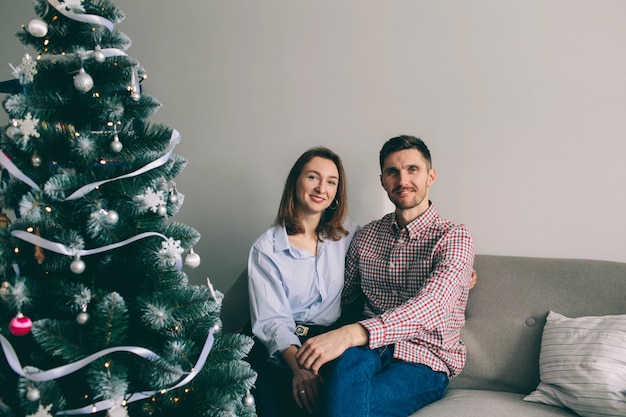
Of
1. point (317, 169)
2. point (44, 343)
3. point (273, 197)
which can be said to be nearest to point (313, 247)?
point (317, 169)

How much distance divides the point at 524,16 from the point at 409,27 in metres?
0.46

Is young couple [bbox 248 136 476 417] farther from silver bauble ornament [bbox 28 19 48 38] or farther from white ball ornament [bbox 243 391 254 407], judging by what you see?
silver bauble ornament [bbox 28 19 48 38]

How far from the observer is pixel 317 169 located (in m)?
1.90

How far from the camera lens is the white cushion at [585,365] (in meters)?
1.36

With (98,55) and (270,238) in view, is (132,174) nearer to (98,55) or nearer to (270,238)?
(98,55)

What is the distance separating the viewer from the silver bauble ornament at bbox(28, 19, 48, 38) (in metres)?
0.98

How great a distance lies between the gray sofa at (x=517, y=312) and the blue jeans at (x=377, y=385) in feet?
Result: 0.17

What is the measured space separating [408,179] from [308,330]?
0.66m

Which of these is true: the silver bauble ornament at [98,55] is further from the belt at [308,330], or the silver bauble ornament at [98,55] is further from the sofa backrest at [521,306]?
the sofa backrest at [521,306]

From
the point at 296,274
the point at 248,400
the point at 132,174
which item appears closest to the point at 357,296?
the point at 296,274

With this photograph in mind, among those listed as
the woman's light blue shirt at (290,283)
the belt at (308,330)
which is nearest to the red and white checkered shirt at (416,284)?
the woman's light blue shirt at (290,283)

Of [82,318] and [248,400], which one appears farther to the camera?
[248,400]

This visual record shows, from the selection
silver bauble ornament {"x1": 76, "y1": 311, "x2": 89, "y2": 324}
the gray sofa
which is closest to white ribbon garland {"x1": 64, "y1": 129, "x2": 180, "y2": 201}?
silver bauble ornament {"x1": 76, "y1": 311, "x2": 89, "y2": 324}

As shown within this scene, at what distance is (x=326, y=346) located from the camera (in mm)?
1431
